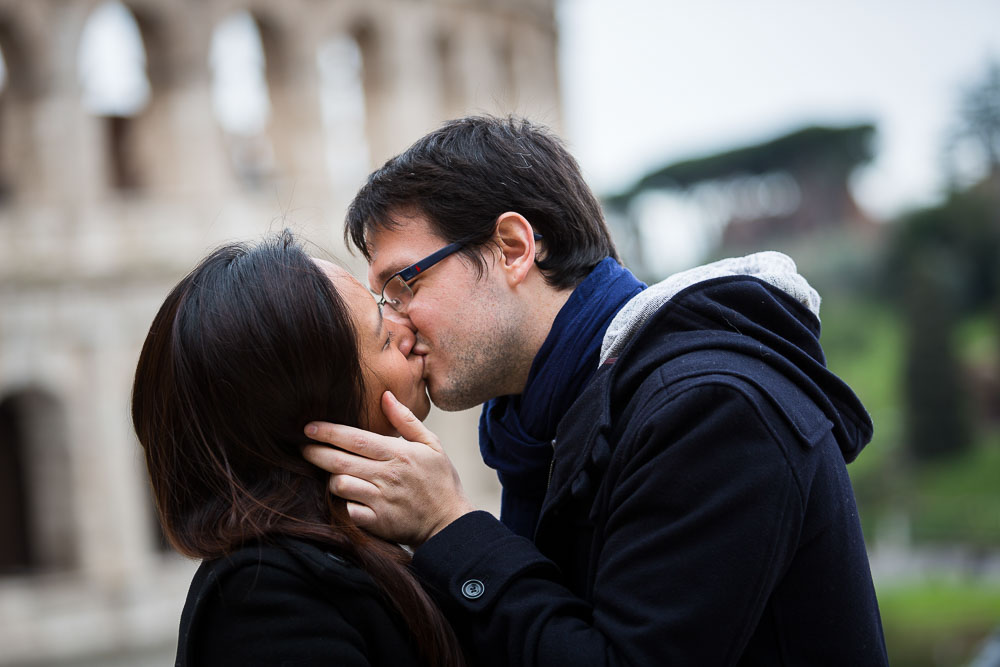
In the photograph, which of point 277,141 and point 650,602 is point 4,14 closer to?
point 277,141

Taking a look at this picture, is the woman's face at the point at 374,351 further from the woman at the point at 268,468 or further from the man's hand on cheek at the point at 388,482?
the man's hand on cheek at the point at 388,482

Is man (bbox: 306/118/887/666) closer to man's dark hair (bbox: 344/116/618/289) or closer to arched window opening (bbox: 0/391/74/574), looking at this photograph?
man's dark hair (bbox: 344/116/618/289)

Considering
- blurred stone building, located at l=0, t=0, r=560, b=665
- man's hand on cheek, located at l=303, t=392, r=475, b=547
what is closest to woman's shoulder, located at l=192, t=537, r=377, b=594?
man's hand on cheek, located at l=303, t=392, r=475, b=547

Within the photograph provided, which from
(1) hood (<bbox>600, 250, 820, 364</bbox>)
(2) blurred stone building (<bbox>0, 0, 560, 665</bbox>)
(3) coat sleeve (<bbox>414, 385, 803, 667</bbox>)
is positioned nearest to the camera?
(3) coat sleeve (<bbox>414, 385, 803, 667</bbox>)

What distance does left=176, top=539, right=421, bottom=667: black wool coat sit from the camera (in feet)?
6.42

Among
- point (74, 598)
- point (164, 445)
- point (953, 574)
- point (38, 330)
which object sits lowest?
point (953, 574)

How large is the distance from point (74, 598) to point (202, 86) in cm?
666

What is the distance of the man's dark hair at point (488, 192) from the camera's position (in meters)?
2.56

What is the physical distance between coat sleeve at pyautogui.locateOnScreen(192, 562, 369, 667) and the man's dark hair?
3.01 ft

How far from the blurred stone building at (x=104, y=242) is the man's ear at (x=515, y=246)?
10496 millimetres

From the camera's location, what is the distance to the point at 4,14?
43.5ft

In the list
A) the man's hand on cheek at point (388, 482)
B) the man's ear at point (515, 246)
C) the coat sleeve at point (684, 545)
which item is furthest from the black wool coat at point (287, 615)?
the man's ear at point (515, 246)

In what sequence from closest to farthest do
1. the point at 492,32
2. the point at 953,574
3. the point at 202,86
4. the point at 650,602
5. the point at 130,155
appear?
the point at 650,602, the point at 202,86, the point at 130,155, the point at 492,32, the point at 953,574

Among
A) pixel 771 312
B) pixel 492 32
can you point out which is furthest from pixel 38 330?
pixel 771 312
